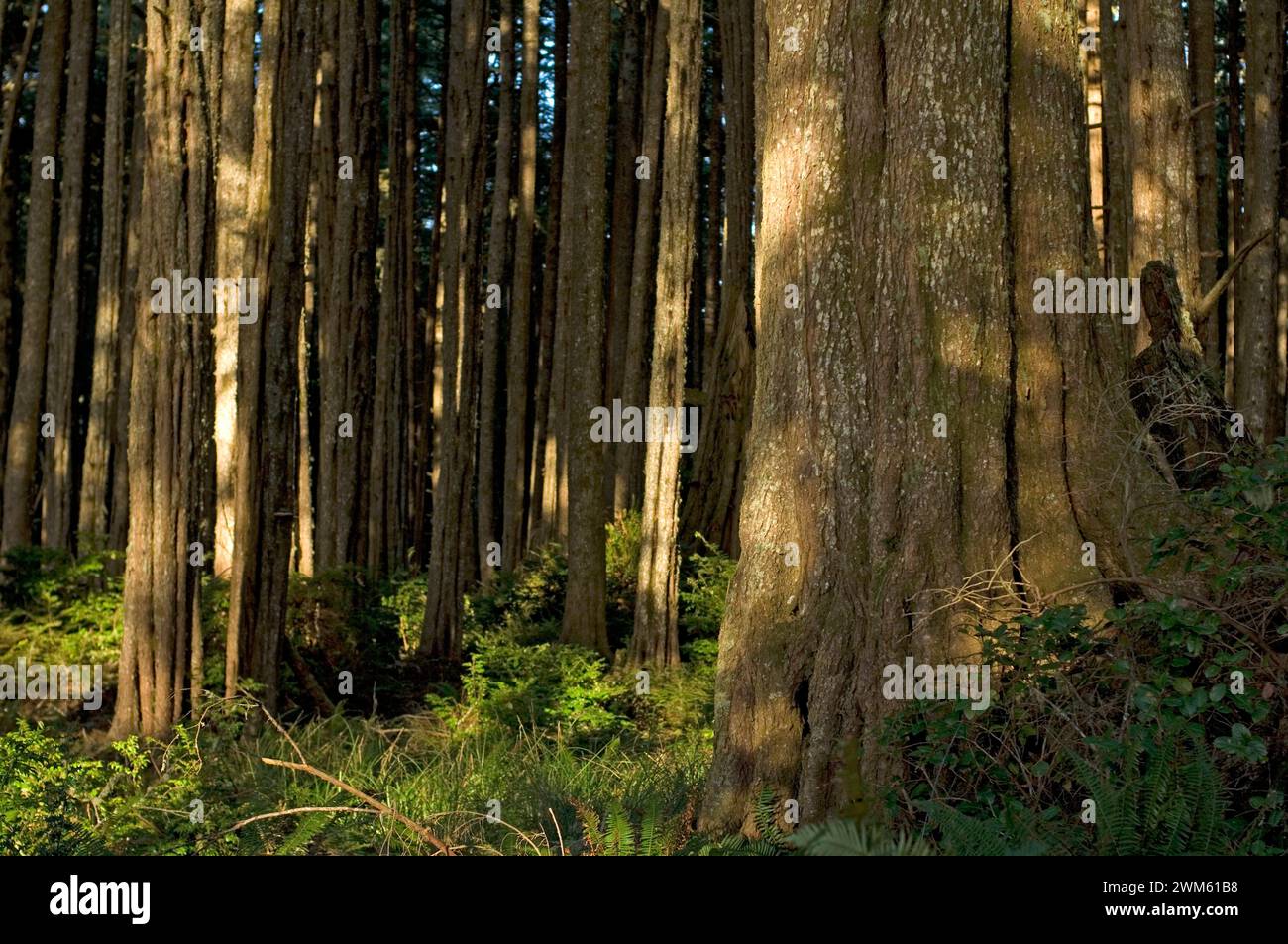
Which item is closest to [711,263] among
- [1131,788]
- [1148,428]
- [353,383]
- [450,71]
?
[450,71]

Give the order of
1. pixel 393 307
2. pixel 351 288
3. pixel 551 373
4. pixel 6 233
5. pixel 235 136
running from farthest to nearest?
1. pixel 551 373
2. pixel 393 307
3. pixel 6 233
4. pixel 351 288
5. pixel 235 136

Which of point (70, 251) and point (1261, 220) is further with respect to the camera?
point (70, 251)

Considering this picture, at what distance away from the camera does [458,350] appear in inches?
641

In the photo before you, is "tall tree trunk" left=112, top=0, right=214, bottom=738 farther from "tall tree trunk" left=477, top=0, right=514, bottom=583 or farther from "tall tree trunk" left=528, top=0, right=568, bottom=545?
"tall tree trunk" left=477, top=0, right=514, bottom=583

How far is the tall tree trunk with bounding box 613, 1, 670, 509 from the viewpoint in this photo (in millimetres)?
15000

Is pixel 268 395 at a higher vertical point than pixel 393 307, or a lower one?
lower

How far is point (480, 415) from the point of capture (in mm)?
20938

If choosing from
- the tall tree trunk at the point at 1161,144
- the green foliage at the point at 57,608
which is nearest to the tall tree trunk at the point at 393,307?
the green foliage at the point at 57,608

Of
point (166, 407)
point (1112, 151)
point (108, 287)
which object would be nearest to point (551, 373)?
point (108, 287)

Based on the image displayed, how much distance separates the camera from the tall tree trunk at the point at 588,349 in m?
13.6

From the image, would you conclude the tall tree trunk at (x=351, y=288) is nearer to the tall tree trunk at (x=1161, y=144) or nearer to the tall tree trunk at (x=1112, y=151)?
the tall tree trunk at (x=1112, y=151)

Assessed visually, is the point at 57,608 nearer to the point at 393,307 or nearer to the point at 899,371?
the point at 393,307

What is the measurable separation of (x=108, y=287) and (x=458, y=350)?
6.29 meters
